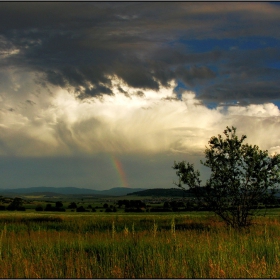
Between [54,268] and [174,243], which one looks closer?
[54,268]

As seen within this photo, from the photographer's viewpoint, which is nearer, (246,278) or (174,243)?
(246,278)

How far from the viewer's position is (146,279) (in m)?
9.27

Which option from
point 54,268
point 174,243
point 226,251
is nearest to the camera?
point 54,268

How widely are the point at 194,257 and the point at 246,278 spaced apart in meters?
1.99

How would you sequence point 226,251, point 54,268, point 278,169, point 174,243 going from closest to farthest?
point 54,268, point 226,251, point 174,243, point 278,169

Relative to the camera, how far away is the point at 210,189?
23.0 m

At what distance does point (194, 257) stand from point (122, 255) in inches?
92.9

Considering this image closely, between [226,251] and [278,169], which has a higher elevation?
[278,169]

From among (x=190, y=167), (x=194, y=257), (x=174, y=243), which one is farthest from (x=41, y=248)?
(x=190, y=167)

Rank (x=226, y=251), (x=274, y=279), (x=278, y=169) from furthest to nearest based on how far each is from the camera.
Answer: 1. (x=278, y=169)
2. (x=226, y=251)
3. (x=274, y=279)

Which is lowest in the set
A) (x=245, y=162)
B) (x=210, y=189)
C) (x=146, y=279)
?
(x=146, y=279)

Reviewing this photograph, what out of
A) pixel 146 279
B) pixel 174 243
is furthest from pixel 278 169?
pixel 146 279

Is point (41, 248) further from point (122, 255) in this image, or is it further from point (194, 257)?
point (194, 257)

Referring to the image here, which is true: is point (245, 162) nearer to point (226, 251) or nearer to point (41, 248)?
point (226, 251)
